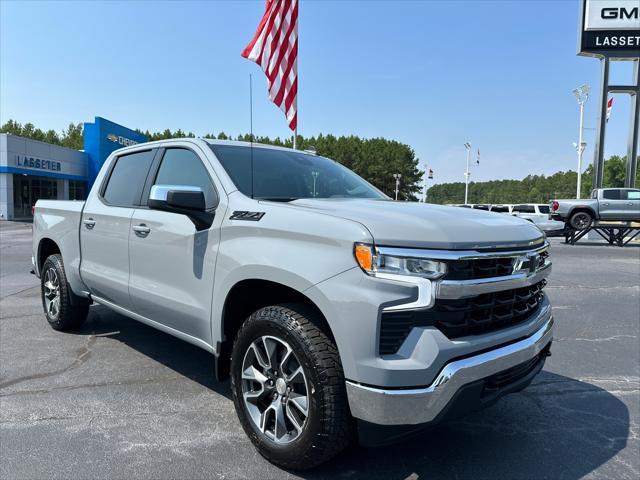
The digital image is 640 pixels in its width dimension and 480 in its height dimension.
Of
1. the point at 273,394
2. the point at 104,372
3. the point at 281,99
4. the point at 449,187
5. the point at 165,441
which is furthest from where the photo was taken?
the point at 449,187

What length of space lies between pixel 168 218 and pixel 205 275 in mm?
621

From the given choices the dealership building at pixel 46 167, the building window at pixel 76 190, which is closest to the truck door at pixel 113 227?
the dealership building at pixel 46 167

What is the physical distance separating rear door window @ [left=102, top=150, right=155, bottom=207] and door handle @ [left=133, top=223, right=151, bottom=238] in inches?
12.8

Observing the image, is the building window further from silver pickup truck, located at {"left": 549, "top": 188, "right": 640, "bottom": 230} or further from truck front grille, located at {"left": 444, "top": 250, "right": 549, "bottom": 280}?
truck front grille, located at {"left": 444, "top": 250, "right": 549, "bottom": 280}

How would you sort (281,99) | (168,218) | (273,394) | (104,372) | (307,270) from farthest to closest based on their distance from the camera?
(281,99) → (104,372) → (168,218) → (273,394) → (307,270)

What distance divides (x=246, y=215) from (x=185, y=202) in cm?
40

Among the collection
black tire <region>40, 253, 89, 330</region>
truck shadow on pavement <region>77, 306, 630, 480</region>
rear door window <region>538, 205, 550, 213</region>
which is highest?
rear door window <region>538, 205, 550, 213</region>

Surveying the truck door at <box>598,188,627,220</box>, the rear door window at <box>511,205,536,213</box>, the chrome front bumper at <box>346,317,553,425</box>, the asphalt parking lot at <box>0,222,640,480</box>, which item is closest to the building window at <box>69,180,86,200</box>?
the rear door window at <box>511,205,536,213</box>

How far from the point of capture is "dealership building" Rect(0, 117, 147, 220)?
32781 mm

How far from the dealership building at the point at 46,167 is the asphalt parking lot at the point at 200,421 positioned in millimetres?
33133

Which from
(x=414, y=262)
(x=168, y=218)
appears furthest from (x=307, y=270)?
(x=168, y=218)

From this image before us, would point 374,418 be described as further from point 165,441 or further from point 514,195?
point 514,195

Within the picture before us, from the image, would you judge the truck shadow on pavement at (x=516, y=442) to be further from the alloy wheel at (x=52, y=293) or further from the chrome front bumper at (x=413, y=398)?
the alloy wheel at (x=52, y=293)

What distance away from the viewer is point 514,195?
128 metres
